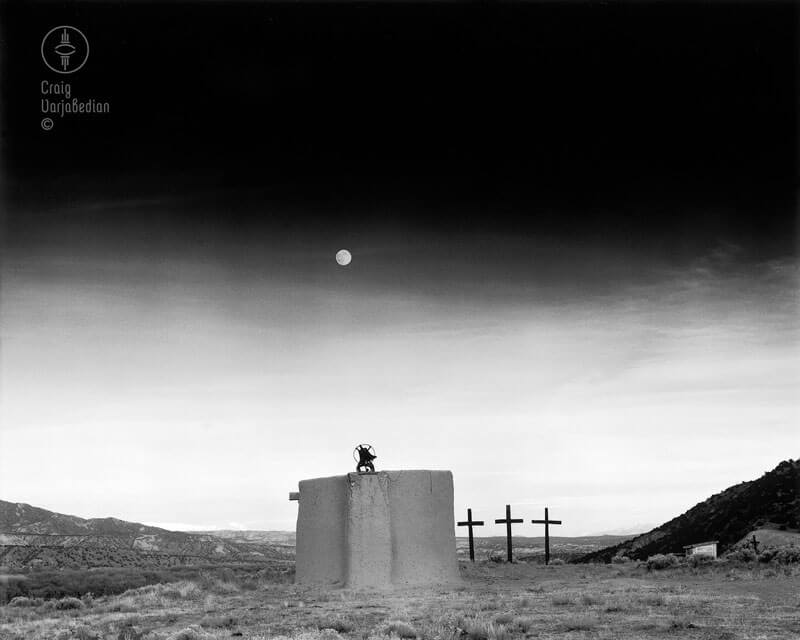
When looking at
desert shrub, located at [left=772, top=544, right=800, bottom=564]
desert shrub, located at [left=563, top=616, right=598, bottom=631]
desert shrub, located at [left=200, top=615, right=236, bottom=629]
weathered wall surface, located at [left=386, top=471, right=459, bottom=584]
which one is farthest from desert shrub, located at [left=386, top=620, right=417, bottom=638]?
desert shrub, located at [left=772, top=544, right=800, bottom=564]

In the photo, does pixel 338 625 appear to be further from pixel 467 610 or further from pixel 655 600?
pixel 655 600

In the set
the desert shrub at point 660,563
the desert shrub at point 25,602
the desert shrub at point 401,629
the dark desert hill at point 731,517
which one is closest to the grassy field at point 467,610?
the desert shrub at point 401,629

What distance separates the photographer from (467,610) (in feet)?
49.6

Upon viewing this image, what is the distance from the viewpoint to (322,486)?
2123cm

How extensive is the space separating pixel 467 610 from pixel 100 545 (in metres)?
48.5

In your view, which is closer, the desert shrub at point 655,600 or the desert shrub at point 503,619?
the desert shrub at point 503,619

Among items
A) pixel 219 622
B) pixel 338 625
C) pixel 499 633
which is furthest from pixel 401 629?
pixel 219 622

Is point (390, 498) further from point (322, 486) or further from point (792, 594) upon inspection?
point (792, 594)

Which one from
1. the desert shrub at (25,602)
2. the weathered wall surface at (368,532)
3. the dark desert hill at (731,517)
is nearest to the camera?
the weathered wall surface at (368,532)

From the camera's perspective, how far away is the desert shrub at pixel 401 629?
1248cm

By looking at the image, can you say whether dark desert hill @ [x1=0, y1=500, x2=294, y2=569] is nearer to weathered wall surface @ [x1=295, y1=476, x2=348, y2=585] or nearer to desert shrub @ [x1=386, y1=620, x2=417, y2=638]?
weathered wall surface @ [x1=295, y1=476, x2=348, y2=585]

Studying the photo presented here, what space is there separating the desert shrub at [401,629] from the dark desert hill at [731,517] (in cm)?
2655

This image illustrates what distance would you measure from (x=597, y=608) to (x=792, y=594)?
167 inches

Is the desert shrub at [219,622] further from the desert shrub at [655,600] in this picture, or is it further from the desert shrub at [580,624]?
the desert shrub at [655,600]
